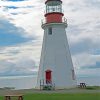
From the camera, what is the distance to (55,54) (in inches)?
1499

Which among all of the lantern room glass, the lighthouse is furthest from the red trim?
the lantern room glass

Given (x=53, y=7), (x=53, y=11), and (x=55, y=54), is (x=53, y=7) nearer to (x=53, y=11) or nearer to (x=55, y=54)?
(x=53, y=11)

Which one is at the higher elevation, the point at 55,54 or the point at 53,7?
the point at 53,7

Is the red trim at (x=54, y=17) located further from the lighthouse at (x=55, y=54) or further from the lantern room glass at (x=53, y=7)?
the lantern room glass at (x=53, y=7)

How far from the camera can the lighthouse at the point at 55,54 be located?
3769 centimetres

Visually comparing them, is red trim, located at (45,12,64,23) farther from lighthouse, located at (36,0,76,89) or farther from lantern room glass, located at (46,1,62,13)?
lantern room glass, located at (46,1,62,13)

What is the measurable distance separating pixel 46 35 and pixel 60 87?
6527mm

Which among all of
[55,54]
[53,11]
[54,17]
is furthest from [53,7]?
[55,54]

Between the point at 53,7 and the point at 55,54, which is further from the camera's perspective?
the point at 53,7

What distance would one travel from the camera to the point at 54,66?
124 ft

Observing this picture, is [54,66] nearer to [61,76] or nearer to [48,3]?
[61,76]

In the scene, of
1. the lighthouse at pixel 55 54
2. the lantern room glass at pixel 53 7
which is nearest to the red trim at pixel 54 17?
the lighthouse at pixel 55 54

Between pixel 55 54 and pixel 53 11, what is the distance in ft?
17.5

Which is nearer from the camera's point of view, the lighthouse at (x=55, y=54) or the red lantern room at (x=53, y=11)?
the lighthouse at (x=55, y=54)
